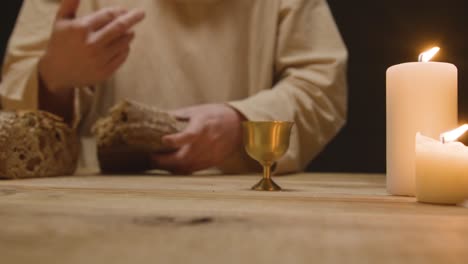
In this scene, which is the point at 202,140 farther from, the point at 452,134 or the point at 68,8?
the point at 452,134

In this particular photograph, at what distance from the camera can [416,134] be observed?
0.59 m

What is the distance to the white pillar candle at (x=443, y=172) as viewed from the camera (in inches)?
21.3

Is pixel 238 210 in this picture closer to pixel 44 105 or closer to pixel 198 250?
pixel 198 250

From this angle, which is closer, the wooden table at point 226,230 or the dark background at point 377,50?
the wooden table at point 226,230

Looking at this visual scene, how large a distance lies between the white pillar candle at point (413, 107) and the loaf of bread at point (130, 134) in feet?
1.84

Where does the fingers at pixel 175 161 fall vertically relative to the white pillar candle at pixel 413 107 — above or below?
below

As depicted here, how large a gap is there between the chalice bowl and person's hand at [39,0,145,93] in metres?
0.53

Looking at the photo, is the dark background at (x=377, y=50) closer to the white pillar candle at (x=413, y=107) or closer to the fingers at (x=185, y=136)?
the fingers at (x=185, y=136)

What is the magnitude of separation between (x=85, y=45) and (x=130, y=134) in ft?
0.85

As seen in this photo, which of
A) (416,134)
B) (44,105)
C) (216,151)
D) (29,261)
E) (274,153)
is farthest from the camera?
(44,105)

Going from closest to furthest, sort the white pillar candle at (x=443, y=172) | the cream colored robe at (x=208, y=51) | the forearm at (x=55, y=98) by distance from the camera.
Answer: the white pillar candle at (x=443, y=172), the forearm at (x=55, y=98), the cream colored robe at (x=208, y=51)

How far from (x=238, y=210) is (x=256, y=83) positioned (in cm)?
102

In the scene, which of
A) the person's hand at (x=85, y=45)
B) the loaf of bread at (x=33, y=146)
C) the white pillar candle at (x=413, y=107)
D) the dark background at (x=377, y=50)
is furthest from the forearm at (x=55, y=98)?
the dark background at (x=377, y=50)

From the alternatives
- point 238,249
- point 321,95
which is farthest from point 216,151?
point 238,249
